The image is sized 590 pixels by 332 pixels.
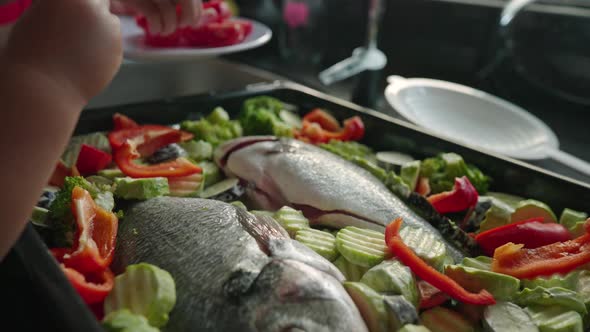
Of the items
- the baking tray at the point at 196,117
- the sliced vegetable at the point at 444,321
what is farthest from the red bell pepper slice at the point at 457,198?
the sliced vegetable at the point at 444,321

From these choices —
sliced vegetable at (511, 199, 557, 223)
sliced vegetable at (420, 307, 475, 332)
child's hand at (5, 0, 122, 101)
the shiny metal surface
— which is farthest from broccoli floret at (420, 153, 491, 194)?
the shiny metal surface

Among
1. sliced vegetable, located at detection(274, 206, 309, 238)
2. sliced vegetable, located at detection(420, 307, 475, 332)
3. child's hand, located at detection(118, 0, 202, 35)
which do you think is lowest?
sliced vegetable, located at detection(420, 307, 475, 332)

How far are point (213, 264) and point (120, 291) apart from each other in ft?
0.46

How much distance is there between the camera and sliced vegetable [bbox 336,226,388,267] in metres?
0.91

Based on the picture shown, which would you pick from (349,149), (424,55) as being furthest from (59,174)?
(424,55)

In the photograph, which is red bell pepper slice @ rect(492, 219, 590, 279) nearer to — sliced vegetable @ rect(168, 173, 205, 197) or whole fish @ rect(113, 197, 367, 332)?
whole fish @ rect(113, 197, 367, 332)

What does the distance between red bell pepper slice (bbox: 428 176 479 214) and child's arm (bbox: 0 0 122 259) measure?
2.76 feet

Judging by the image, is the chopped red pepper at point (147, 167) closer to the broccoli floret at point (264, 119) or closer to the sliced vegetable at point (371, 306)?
the broccoli floret at point (264, 119)

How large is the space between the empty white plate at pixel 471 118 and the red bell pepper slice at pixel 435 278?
72 centimetres

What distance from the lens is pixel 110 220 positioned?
0.96 m

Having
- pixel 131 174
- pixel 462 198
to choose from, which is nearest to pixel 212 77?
pixel 131 174

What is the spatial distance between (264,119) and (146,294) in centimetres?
85

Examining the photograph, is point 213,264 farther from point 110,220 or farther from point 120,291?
point 110,220

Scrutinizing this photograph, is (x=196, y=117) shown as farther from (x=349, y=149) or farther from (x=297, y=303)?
(x=297, y=303)
